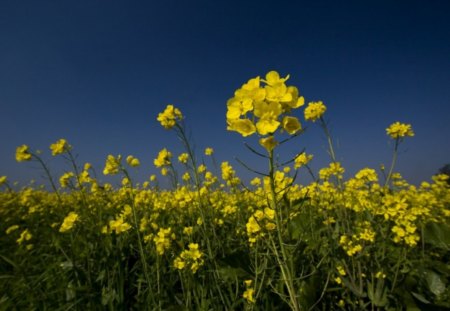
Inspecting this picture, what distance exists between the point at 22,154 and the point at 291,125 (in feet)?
10.7

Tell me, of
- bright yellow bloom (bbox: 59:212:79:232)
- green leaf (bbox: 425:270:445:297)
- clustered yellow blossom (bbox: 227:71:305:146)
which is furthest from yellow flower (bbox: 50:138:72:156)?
green leaf (bbox: 425:270:445:297)

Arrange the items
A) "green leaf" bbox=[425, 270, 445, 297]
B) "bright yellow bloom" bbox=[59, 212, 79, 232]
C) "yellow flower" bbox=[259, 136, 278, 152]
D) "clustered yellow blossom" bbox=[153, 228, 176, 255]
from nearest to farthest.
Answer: "yellow flower" bbox=[259, 136, 278, 152], "green leaf" bbox=[425, 270, 445, 297], "clustered yellow blossom" bbox=[153, 228, 176, 255], "bright yellow bloom" bbox=[59, 212, 79, 232]

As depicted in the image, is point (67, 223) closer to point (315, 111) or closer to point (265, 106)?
point (265, 106)

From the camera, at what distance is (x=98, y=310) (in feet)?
6.79

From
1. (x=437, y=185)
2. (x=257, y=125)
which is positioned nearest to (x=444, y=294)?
(x=257, y=125)

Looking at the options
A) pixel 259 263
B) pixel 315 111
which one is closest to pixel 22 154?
pixel 259 263

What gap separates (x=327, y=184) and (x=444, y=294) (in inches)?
69.6

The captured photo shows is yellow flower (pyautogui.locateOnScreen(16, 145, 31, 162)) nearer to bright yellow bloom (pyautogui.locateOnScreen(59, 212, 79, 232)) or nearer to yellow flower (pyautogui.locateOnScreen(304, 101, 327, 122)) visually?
bright yellow bloom (pyautogui.locateOnScreen(59, 212, 79, 232))

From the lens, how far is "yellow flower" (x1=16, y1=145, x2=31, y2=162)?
3098 millimetres

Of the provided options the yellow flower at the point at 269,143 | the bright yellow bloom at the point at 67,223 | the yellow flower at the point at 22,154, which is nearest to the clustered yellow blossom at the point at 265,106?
the yellow flower at the point at 269,143

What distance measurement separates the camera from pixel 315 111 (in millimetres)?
3238

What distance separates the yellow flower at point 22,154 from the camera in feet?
10.2

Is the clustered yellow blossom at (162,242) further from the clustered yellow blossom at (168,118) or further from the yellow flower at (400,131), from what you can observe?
the yellow flower at (400,131)

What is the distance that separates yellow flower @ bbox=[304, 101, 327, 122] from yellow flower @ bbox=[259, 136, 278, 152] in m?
2.38
